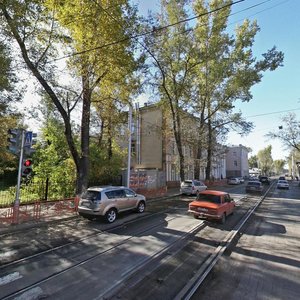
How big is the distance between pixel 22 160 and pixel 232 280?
1019cm

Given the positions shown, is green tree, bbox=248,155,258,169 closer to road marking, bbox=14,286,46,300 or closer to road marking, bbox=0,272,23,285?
road marking, bbox=0,272,23,285

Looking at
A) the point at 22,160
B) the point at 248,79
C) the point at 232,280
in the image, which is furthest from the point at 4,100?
the point at 248,79

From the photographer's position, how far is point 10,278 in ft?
20.2

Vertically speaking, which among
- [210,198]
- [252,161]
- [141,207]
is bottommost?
[141,207]

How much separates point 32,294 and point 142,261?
2.92 meters

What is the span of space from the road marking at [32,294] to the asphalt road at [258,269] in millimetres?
3182

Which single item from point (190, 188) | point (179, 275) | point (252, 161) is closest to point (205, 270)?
point (179, 275)

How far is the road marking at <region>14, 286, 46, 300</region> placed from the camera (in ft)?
17.1

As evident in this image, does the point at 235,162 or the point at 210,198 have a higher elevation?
the point at 235,162

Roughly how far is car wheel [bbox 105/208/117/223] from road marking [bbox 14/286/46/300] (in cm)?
698

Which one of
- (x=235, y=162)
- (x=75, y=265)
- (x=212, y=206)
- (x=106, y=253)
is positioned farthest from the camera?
(x=235, y=162)

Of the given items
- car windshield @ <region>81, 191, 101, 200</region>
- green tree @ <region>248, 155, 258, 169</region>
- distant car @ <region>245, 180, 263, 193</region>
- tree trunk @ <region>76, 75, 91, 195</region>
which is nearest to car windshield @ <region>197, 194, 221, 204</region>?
car windshield @ <region>81, 191, 101, 200</region>

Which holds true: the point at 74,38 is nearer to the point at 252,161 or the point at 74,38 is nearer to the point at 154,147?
the point at 154,147

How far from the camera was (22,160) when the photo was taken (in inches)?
478
